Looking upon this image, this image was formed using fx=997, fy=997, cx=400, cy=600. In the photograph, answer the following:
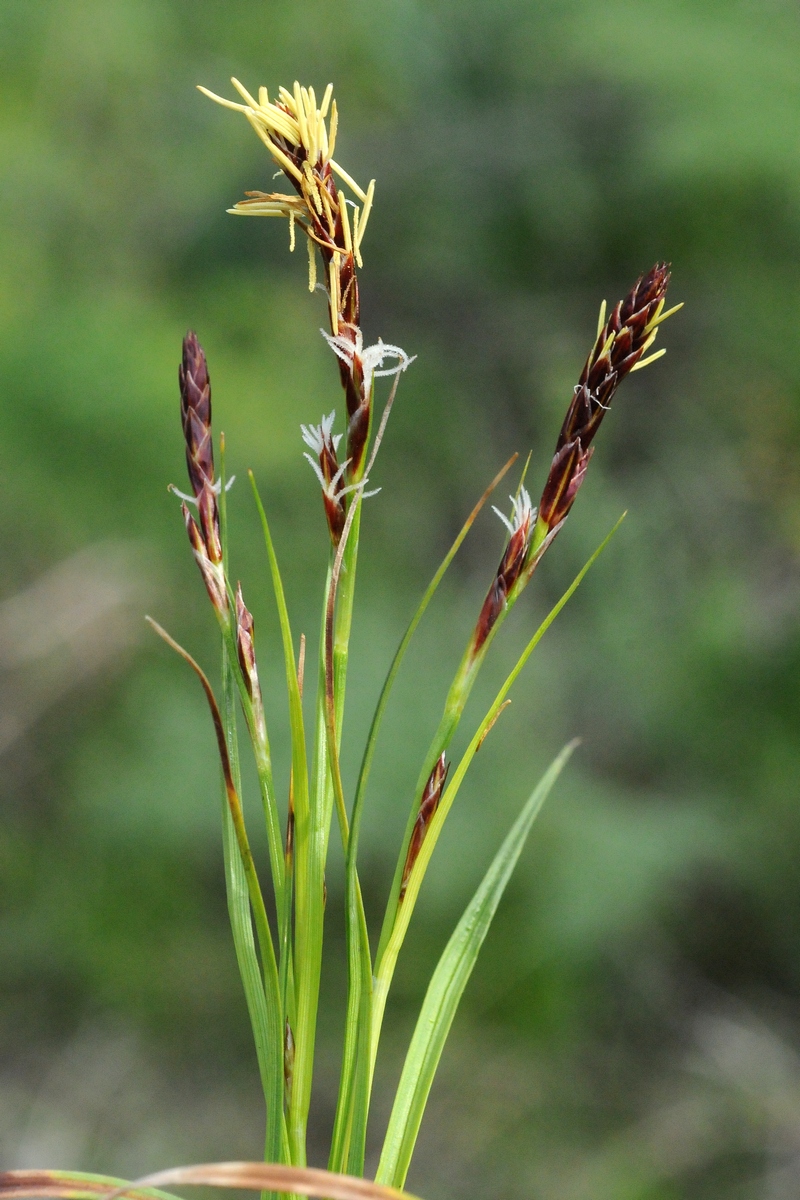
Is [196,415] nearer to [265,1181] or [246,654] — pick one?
[246,654]

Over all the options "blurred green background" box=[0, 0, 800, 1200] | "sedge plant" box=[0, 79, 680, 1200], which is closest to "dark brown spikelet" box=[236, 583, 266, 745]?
"sedge plant" box=[0, 79, 680, 1200]

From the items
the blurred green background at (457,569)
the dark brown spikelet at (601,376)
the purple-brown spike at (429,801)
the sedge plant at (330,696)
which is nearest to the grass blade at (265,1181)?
the sedge plant at (330,696)

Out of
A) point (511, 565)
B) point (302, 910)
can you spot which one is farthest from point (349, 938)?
point (511, 565)

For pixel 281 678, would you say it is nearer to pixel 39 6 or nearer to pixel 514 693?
pixel 514 693

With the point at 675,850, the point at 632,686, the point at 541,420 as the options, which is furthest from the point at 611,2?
the point at 675,850

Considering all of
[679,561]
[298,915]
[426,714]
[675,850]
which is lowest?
[298,915]

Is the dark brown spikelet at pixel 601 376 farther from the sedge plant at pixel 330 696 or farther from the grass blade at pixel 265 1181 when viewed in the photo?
the grass blade at pixel 265 1181
